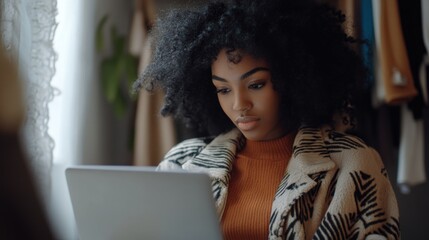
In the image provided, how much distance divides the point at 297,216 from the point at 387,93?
29.6 inches

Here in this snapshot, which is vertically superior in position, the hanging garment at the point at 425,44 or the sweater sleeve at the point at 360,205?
the hanging garment at the point at 425,44

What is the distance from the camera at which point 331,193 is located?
1.11 metres

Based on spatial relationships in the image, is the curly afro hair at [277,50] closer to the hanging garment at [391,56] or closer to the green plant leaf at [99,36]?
the hanging garment at [391,56]

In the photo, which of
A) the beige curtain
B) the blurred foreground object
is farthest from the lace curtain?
the blurred foreground object

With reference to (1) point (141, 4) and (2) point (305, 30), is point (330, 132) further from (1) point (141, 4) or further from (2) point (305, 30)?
(1) point (141, 4)

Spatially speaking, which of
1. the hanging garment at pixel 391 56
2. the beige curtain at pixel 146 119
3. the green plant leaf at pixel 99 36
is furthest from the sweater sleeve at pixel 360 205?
the green plant leaf at pixel 99 36

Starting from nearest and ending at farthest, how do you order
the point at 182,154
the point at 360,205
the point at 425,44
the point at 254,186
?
the point at 360,205 → the point at 254,186 → the point at 182,154 → the point at 425,44

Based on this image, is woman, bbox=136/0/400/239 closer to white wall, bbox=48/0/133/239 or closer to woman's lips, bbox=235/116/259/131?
woman's lips, bbox=235/116/259/131

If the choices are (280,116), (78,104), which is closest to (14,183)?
(280,116)

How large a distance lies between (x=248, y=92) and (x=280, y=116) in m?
0.13

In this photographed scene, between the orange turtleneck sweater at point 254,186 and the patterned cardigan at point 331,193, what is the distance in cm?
Result: 3

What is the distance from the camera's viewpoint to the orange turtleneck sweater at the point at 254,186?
112 cm

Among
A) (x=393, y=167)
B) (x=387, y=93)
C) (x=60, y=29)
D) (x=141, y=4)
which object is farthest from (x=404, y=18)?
(x=60, y=29)

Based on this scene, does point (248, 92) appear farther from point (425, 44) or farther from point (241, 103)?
point (425, 44)
